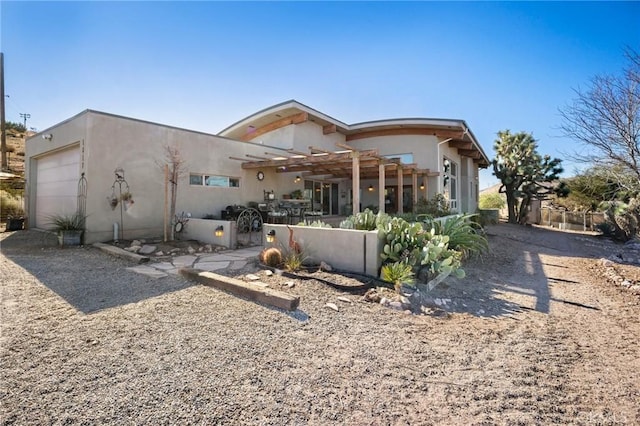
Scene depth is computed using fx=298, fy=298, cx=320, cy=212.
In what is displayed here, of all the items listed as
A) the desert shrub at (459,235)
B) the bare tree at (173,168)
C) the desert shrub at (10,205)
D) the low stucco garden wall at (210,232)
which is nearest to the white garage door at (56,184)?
the bare tree at (173,168)

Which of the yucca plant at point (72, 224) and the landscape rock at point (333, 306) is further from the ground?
the yucca plant at point (72, 224)

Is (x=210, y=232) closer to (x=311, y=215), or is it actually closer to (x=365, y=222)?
(x=365, y=222)

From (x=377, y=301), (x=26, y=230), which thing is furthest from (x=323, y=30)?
(x=26, y=230)

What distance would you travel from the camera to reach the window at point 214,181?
10.1 m

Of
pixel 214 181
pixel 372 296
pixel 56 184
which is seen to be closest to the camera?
pixel 372 296

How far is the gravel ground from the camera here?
1.94m

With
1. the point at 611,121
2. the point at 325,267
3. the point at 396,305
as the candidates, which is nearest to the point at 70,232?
the point at 325,267

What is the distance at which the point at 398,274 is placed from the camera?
461cm

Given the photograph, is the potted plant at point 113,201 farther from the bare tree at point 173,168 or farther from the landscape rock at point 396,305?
the landscape rock at point 396,305

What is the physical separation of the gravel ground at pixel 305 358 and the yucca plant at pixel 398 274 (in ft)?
1.73

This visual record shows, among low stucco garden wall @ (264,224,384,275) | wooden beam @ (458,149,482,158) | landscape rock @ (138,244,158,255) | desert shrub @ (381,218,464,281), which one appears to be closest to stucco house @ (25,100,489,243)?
wooden beam @ (458,149,482,158)

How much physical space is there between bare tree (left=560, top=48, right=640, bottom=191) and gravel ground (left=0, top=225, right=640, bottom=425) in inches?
115

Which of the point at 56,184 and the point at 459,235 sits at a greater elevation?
the point at 56,184

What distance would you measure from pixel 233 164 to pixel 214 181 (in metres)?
1.06
